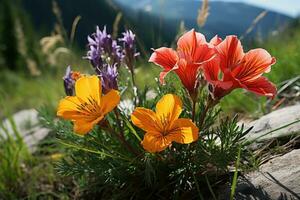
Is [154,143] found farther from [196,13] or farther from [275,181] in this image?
[196,13]

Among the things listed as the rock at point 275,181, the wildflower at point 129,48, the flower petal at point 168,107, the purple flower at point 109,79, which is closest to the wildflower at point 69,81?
the wildflower at point 129,48

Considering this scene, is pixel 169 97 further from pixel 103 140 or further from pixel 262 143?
pixel 262 143

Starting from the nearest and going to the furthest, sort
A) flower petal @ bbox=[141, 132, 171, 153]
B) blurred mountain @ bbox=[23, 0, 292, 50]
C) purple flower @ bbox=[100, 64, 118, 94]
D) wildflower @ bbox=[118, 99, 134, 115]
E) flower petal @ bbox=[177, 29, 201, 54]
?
1. flower petal @ bbox=[141, 132, 171, 153]
2. flower petal @ bbox=[177, 29, 201, 54]
3. purple flower @ bbox=[100, 64, 118, 94]
4. wildflower @ bbox=[118, 99, 134, 115]
5. blurred mountain @ bbox=[23, 0, 292, 50]

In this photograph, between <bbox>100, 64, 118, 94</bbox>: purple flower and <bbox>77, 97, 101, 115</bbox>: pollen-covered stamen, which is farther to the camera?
<bbox>100, 64, 118, 94</bbox>: purple flower

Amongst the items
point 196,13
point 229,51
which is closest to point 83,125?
point 229,51

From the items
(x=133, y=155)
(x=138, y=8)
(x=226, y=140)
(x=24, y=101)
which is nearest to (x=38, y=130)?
(x=138, y=8)

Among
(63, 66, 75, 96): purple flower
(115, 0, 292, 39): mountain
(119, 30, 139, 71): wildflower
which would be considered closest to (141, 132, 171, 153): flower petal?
(119, 30, 139, 71): wildflower

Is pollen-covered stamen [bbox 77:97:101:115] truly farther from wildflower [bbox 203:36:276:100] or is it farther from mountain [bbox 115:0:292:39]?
mountain [bbox 115:0:292:39]
